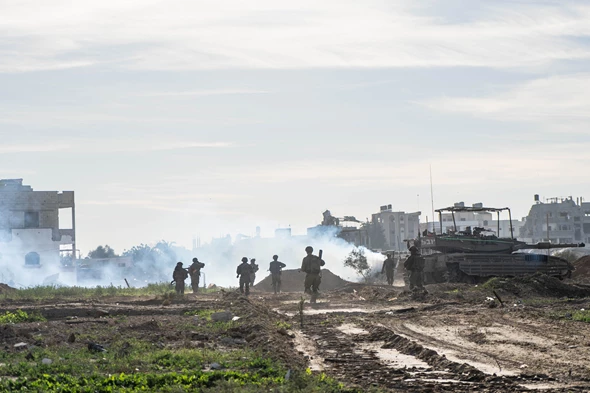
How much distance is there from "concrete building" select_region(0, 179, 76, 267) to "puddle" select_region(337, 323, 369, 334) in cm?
5476

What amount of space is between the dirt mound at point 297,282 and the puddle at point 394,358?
34.7m

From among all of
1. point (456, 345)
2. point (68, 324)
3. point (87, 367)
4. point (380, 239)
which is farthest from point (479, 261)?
point (380, 239)

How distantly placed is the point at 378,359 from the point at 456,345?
6.30ft

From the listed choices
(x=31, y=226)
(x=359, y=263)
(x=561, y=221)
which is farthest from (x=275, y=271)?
(x=561, y=221)

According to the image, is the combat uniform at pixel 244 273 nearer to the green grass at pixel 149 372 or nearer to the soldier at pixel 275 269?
the soldier at pixel 275 269

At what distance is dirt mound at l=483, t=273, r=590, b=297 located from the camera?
30.0 meters

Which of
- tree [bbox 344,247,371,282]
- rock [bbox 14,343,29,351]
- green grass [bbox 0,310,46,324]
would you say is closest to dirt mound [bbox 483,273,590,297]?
green grass [bbox 0,310,46,324]

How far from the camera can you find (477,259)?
38.1m

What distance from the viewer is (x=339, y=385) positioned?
1045 centimetres

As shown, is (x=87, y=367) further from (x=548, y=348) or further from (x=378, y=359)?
(x=548, y=348)

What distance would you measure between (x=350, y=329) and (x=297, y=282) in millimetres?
34182

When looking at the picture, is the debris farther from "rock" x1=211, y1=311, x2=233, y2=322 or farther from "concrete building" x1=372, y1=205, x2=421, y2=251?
"concrete building" x1=372, y1=205, x2=421, y2=251

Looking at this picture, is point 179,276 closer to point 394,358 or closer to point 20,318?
point 20,318

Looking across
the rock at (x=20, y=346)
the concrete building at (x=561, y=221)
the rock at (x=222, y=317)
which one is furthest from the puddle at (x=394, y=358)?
the concrete building at (x=561, y=221)
